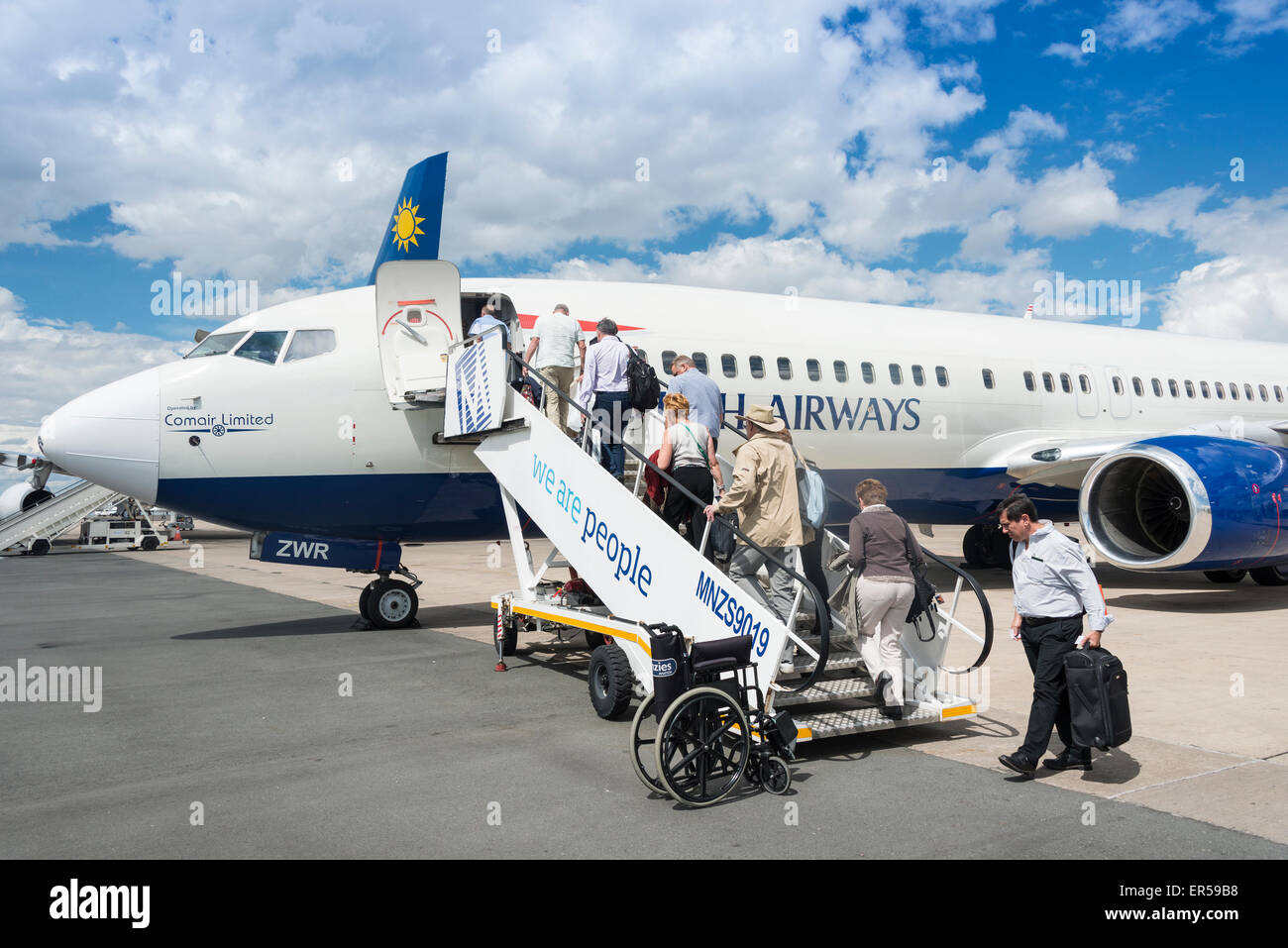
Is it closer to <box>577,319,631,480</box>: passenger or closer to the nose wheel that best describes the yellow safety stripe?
<box>577,319,631,480</box>: passenger

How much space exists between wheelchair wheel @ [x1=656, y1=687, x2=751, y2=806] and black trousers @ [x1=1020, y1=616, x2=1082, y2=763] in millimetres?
1583

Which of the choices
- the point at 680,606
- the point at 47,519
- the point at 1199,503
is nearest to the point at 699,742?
the point at 680,606

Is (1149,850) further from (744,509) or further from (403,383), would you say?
(403,383)

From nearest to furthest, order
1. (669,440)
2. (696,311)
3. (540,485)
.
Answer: (669,440) → (540,485) → (696,311)

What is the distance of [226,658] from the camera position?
952 cm

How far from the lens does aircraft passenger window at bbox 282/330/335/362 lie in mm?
9992

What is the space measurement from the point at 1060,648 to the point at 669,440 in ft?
9.99

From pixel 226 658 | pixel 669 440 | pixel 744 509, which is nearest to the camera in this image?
pixel 744 509

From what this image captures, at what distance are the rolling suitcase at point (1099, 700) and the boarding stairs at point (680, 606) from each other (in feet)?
3.16

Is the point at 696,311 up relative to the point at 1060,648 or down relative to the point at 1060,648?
up

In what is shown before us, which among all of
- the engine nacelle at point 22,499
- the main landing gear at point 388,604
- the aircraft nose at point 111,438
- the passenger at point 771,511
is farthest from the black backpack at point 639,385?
the engine nacelle at point 22,499

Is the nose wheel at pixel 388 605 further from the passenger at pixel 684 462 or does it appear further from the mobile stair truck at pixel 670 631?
the passenger at pixel 684 462
